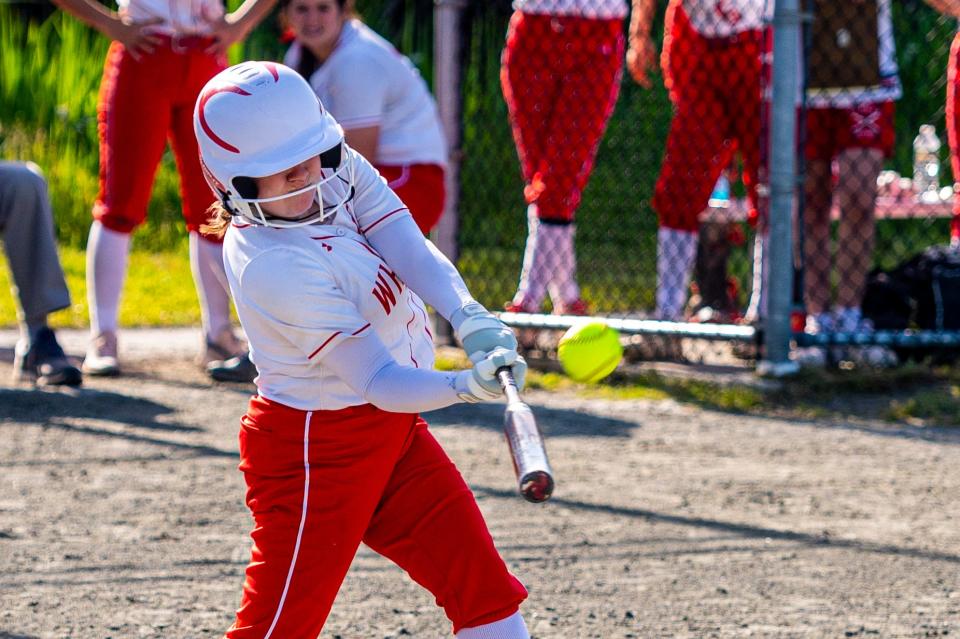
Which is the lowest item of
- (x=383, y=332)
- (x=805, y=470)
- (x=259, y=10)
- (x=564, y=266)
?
(x=805, y=470)

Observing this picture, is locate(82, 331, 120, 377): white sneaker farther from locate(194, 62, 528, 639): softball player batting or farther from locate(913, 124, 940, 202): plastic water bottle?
locate(913, 124, 940, 202): plastic water bottle

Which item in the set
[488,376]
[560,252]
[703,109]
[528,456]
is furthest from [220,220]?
[703,109]

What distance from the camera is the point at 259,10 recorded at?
5.27 metres

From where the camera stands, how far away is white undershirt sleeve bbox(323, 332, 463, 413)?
2.11 metres

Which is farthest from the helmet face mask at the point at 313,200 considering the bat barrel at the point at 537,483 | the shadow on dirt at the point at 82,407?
the shadow on dirt at the point at 82,407

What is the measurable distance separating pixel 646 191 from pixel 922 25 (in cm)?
204

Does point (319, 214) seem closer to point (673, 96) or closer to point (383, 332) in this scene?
point (383, 332)

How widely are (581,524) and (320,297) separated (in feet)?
5.60

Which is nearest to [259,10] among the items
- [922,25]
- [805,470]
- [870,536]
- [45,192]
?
[45,192]

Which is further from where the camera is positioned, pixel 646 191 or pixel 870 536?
pixel 646 191

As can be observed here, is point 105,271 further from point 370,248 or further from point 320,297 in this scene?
point 320,297

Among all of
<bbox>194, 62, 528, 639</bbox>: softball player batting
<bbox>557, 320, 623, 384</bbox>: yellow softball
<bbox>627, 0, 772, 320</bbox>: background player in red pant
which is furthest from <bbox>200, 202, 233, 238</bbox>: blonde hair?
<bbox>627, 0, 772, 320</bbox>: background player in red pant

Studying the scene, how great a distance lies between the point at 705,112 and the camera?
222 inches

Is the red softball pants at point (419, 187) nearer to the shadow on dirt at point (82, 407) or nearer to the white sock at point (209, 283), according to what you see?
the white sock at point (209, 283)
